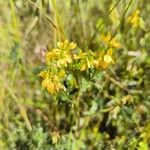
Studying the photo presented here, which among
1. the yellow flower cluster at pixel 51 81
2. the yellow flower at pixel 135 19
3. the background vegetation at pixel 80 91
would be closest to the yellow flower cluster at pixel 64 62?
the yellow flower cluster at pixel 51 81

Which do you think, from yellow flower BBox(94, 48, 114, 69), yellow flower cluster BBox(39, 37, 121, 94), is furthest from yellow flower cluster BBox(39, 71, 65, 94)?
yellow flower BBox(94, 48, 114, 69)

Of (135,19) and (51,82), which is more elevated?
(135,19)

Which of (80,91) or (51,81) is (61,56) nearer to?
(51,81)

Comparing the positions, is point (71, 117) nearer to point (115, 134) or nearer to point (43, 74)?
point (115, 134)

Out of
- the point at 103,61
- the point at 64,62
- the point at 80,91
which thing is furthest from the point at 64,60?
the point at 80,91

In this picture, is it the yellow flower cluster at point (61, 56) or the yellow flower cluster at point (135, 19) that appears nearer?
the yellow flower cluster at point (61, 56)

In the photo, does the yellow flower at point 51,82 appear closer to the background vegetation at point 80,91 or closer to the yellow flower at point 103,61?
the yellow flower at point 103,61
